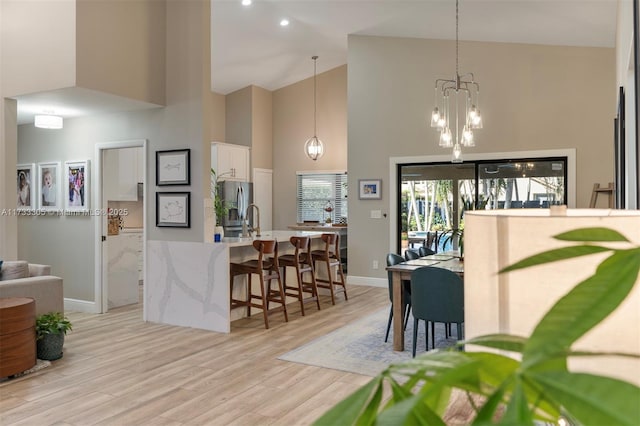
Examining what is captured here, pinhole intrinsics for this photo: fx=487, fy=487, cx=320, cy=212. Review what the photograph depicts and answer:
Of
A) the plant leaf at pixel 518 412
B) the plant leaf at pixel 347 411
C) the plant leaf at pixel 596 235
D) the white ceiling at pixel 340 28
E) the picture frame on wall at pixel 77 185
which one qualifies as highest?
the white ceiling at pixel 340 28

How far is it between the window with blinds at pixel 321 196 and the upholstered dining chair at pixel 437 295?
5.62m

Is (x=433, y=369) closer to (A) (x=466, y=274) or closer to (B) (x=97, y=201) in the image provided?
(A) (x=466, y=274)

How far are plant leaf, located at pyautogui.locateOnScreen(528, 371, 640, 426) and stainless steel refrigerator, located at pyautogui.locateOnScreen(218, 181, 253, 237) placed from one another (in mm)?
8818

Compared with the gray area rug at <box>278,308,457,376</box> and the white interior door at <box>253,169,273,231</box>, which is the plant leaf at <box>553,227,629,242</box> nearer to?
the gray area rug at <box>278,308,457,376</box>

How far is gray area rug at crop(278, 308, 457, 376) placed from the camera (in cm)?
402

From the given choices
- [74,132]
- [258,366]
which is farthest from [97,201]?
[258,366]

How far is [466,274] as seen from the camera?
906mm

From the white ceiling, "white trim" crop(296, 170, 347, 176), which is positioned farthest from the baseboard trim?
"white trim" crop(296, 170, 347, 176)

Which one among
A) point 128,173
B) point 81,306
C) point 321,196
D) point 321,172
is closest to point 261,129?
point 321,172

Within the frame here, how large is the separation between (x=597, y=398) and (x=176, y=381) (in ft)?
12.1

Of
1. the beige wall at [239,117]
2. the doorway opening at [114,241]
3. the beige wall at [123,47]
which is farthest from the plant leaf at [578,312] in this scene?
the beige wall at [239,117]

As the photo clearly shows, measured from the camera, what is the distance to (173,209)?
5.36m

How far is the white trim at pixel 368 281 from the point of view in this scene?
7.67 meters

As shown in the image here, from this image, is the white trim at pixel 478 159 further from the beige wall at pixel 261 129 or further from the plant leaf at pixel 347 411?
the plant leaf at pixel 347 411
